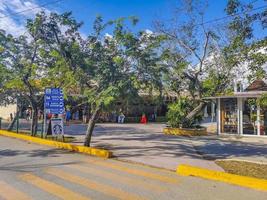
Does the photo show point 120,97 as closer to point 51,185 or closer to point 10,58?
point 51,185

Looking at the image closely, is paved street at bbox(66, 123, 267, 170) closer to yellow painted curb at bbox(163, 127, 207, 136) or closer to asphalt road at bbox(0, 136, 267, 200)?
asphalt road at bbox(0, 136, 267, 200)

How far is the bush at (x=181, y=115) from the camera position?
88.8ft

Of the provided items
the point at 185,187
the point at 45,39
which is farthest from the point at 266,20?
the point at 45,39

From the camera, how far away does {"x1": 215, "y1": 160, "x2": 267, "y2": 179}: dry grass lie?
11555mm

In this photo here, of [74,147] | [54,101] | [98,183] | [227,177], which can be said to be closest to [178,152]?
[74,147]

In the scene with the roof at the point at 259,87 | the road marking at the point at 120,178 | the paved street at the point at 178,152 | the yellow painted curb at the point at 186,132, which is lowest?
the road marking at the point at 120,178

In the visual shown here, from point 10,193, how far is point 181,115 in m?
19.4

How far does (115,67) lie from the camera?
16781mm

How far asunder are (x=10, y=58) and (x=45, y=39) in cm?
375

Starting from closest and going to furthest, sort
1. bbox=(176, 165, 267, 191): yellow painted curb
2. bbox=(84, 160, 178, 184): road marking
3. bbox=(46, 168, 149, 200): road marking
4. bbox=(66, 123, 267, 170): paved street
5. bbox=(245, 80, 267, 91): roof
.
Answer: bbox=(46, 168, 149, 200): road marking < bbox=(176, 165, 267, 191): yellow painted curb < bbox=(84, 160, 178, 184): road marking < bbox=(66, 123, 267, 170): paved street < bbox=(245, 80, 267, 91): roof

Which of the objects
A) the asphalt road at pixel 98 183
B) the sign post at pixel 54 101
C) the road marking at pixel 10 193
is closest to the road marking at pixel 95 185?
the asphalt road at pixel 98 183

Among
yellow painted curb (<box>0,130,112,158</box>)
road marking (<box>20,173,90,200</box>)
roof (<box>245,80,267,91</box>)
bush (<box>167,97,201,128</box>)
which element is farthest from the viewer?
bush (<box>167,97,201,128</box>)

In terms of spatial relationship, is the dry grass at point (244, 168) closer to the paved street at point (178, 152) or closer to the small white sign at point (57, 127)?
the paved street at point (178, 152)

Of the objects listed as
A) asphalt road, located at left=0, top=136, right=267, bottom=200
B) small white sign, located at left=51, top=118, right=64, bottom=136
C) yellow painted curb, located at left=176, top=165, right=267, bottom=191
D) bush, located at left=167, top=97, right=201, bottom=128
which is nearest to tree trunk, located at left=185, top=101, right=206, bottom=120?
bush, located at left=167, top=97, right=201, bottom=128
